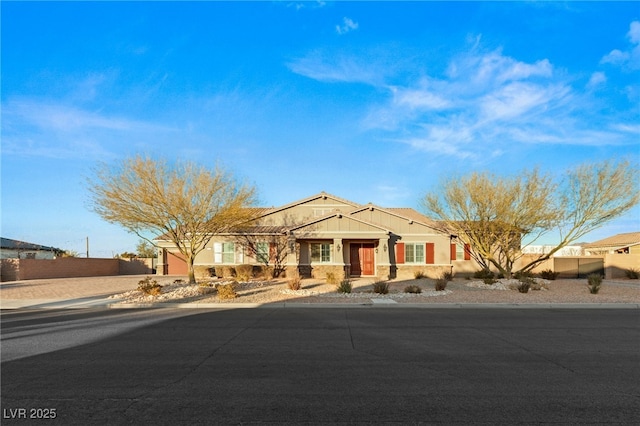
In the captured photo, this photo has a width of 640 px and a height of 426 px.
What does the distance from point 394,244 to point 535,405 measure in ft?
84.2

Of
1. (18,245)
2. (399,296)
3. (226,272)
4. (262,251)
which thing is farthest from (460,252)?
(18,245)

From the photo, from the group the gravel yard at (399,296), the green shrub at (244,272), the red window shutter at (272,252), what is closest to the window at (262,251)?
the red window shutter at (272,252)

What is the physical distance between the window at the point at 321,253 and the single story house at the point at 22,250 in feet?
105

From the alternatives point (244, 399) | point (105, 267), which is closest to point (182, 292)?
point (244, 399)

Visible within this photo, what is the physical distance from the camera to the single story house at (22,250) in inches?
1703

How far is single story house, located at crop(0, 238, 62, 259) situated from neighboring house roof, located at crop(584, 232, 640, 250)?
61.8 meters

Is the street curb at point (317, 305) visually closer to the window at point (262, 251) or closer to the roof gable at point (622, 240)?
the window at point (262, 251)

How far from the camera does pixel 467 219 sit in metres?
24.5

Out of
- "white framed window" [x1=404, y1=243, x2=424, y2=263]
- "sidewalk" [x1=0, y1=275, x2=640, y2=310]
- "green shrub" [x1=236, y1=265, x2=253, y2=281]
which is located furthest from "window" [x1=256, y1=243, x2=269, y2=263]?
"sidewalk" [x1=0, y1=275, x2=640, y2=310]

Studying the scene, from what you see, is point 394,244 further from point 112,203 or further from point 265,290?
point 112,203

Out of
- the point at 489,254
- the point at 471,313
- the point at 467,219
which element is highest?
the point at 467,219

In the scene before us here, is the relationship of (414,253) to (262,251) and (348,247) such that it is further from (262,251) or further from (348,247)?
(262,251)

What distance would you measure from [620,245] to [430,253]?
25520 mm

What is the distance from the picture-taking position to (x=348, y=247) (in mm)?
30438
